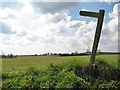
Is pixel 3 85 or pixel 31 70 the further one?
pixel 31 70

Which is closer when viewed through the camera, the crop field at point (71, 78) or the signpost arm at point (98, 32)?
the crop field at point (71, 78)

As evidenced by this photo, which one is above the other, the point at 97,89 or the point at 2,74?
the point at 2,74

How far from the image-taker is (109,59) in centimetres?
520

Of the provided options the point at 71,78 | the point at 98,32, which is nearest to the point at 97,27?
the point at 98,32

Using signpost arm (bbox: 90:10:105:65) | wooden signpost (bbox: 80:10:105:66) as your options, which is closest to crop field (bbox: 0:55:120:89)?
signpost arm (bbox: 90:10:105:65)

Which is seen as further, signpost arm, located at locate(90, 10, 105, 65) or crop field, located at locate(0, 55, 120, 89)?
signpost arm, located at locate(90, 10, 105, 65)

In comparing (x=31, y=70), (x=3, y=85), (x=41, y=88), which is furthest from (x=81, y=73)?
(x=3, y=85)

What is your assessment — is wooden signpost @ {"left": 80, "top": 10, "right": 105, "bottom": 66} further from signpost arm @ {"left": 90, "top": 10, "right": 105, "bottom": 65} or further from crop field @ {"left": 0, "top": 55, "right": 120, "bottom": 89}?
crop field @ {"left": 0, "top": 55, "right": 120, "bottom": 89}

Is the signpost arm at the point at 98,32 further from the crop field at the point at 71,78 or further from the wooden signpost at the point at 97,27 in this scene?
the crop field at the point at 71,78

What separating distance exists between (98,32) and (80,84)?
2.39 meters

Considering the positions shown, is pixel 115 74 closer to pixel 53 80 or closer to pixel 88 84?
pixel 88 84

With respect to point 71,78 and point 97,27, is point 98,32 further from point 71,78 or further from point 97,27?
point 71,78

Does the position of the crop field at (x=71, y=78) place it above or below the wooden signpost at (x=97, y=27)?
below

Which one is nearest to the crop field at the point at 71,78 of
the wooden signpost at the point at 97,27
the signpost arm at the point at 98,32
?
the signpost arm at the point at 98,32
